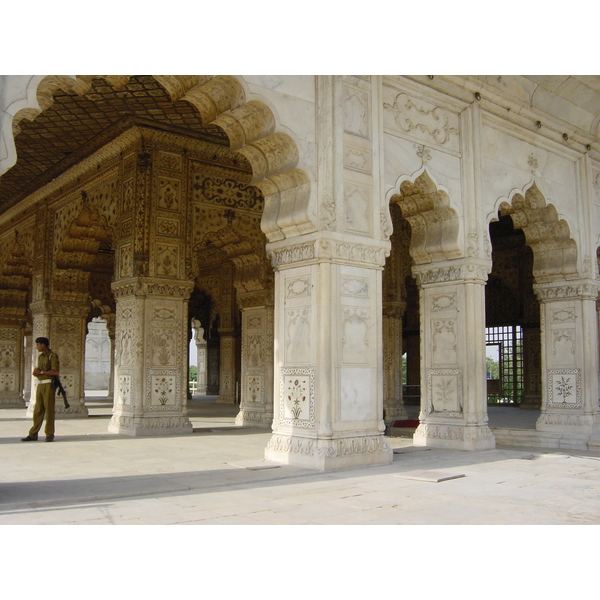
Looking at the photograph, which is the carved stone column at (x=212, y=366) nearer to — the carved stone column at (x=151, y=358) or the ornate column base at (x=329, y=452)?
the carved stone column at (x=151, y=358)

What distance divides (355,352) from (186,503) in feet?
8.76

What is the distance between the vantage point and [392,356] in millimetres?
14172

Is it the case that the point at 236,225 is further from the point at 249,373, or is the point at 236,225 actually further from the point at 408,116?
the point at 408,116

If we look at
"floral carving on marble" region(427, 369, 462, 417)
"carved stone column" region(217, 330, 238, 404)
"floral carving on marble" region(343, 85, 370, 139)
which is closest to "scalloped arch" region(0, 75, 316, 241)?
"floral carving on marble" region(343, 85, 370, 139)

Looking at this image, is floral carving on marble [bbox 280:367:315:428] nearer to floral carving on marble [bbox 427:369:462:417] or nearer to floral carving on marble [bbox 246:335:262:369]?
floral carving on marble [bbox 427:369:462:417]

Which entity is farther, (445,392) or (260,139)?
(445,392)

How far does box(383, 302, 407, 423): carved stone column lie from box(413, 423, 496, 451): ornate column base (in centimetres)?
498

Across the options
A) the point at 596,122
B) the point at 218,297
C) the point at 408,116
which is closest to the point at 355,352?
the point at 408,116

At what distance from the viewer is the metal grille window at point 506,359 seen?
744 inches

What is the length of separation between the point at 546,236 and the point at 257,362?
18.1ft

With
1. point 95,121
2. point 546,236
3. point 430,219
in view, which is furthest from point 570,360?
point 95,121

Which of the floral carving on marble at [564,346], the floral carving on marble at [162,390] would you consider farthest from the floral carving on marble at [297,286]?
the floral carving on marble at [564,346]

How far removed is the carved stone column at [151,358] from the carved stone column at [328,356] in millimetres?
3775

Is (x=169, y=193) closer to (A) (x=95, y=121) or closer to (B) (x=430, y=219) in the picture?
(A) (x=95, y=121)
